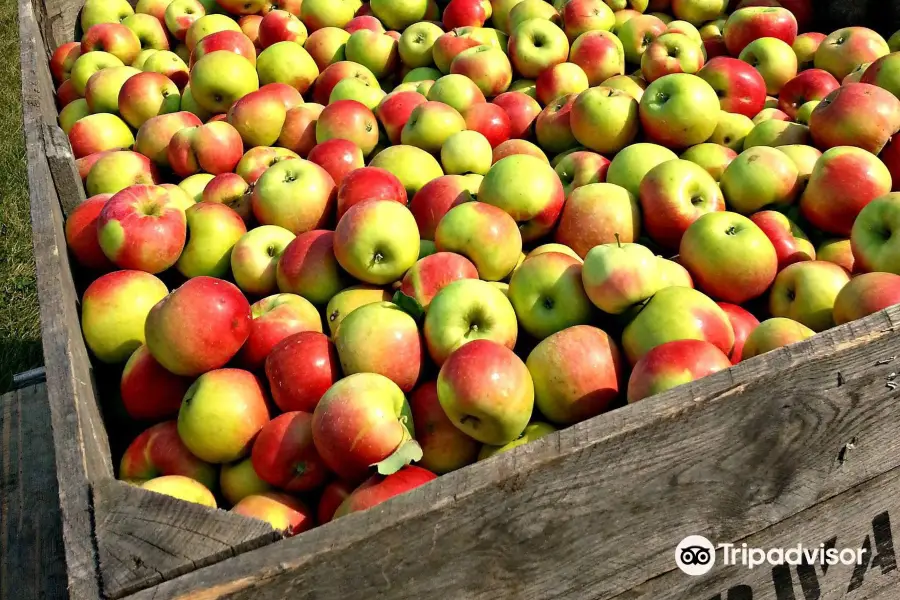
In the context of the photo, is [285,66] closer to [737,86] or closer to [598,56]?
[598,56]

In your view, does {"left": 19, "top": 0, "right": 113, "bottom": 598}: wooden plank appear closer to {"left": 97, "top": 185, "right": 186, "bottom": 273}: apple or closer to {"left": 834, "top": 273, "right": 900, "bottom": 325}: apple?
{"left": 97, "top": 185, "right": 186, "bottom": 273}: apple

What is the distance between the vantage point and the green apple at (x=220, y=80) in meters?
3.08

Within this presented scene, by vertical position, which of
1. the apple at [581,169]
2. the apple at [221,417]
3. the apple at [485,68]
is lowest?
the apple at [221,417]

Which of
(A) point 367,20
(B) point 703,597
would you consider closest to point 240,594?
(B) point 703,597

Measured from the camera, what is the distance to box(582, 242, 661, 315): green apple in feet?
6.00

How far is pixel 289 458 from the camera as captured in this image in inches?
67.1

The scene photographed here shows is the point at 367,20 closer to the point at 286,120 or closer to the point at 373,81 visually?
the point at 373,81

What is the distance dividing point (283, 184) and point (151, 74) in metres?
1.29

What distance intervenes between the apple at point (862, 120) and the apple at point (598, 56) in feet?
3.47

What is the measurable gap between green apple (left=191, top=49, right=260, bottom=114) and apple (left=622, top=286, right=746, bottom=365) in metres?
2.14

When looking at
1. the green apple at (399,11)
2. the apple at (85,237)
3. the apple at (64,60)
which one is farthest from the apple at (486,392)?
the apple at (64,60)

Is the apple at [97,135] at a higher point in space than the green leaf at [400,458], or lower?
higher

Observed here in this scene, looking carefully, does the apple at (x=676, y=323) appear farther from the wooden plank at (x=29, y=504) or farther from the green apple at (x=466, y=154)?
the wooden plank at (x=29, y=504)

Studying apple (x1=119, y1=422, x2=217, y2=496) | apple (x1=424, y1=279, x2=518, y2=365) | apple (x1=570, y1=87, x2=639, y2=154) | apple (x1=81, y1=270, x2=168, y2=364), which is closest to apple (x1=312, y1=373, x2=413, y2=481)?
apple (x1=424, y1=279, x2=518, y2=365)
